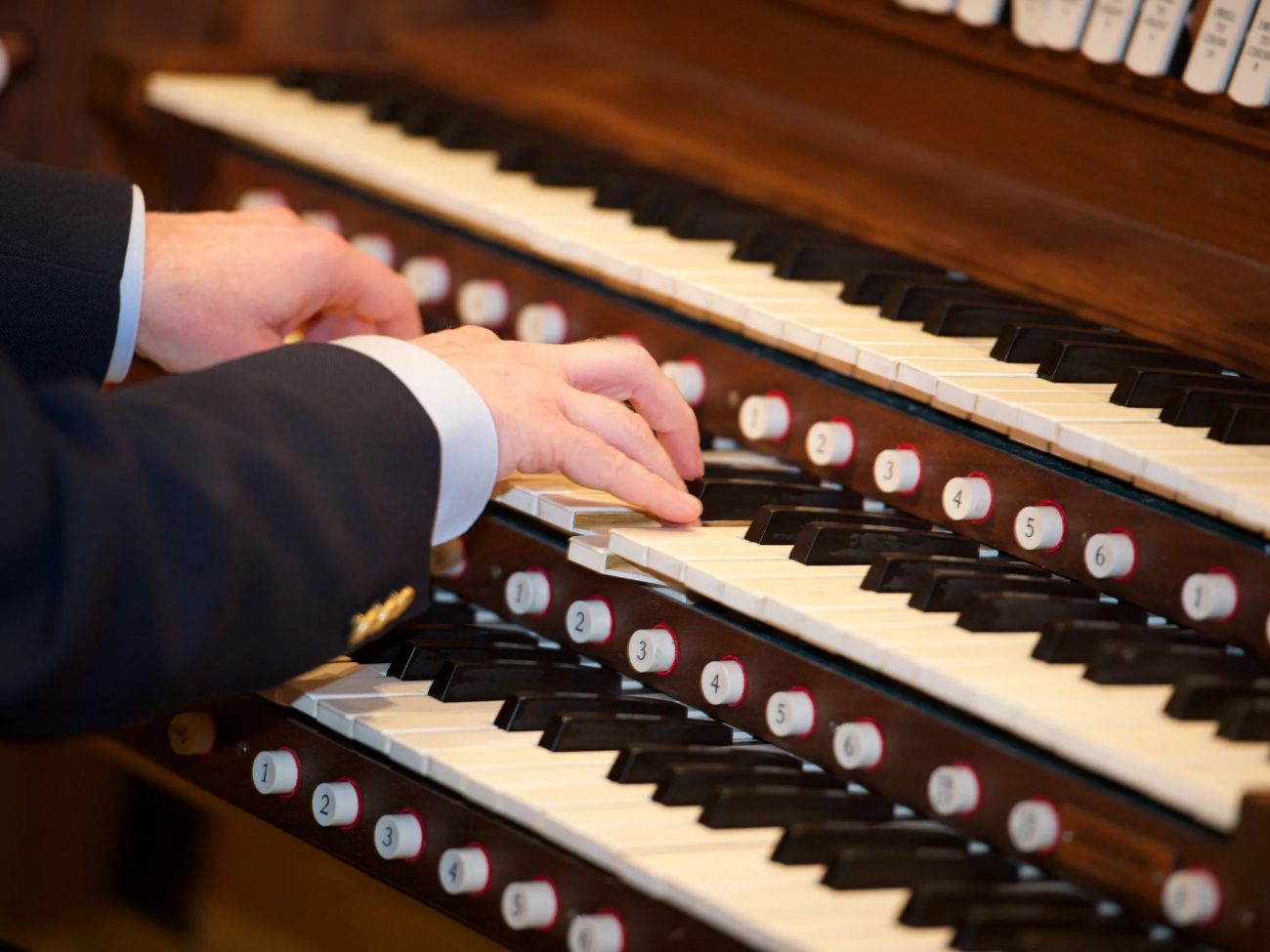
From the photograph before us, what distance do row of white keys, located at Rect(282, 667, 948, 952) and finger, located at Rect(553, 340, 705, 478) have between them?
31cm

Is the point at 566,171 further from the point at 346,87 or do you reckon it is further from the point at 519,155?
the point at 346,87

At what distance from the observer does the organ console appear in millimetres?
1362

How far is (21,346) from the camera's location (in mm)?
1848

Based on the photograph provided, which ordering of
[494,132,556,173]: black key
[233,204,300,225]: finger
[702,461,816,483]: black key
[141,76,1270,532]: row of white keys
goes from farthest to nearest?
1. [494,132,556,173]: black key
2. [233,204,300,225]: finger
3. [702,461,816,483]: black key
4. [141,76,1270,532]: row of white keys

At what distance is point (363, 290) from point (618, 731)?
65 cm

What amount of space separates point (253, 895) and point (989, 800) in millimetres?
1574

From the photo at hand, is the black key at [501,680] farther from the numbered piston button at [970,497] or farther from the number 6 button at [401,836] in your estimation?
the numbered piston button at [970,497]

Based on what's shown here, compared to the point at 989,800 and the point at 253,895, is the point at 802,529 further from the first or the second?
the point at 253,895

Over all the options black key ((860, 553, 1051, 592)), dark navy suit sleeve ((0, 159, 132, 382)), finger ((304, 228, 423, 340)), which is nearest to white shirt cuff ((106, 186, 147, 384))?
dark navy suit sleeve ((0, 159, 132, 382))

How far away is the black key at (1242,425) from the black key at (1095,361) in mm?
114

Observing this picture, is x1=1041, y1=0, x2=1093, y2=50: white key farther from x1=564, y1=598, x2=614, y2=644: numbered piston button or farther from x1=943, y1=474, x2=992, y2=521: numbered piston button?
x1=564, y1=598, x2=614, y2=644: numbered piston button

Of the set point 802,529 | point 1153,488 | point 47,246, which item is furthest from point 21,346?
point 1153,488

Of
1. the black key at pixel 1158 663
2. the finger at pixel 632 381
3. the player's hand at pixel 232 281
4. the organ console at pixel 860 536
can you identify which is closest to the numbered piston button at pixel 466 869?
the organ console at pixel 860 536

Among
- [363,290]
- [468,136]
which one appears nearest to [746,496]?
[363,290]
